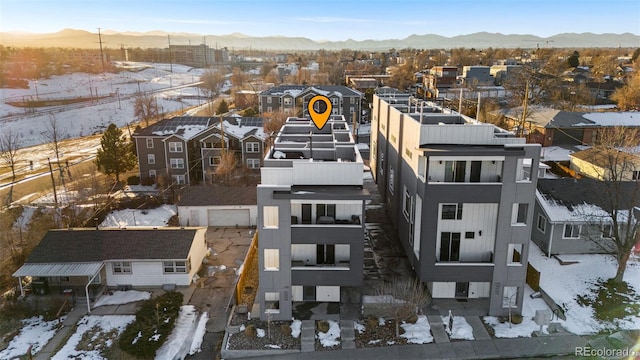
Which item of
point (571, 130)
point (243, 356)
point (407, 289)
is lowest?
point (243, 356)

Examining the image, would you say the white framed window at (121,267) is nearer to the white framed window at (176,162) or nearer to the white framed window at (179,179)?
the white framed window at (179,179)

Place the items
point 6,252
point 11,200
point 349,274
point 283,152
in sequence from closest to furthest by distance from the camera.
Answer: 1. point 349,274
2. point 283,152
3. point 6,252
4. point 11,200

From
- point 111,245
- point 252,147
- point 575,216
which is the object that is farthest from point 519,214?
point 252,147

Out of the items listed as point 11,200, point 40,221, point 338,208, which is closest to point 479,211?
point 338,208

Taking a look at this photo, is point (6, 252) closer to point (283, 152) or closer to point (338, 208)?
point (283, 152)

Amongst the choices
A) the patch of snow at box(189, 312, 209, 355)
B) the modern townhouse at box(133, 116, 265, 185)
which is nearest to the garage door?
the modern townhouse at box(133, 116, 265, 185)

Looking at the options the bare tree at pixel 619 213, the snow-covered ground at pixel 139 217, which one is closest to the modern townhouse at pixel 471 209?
the bare tree at pixel 619 213

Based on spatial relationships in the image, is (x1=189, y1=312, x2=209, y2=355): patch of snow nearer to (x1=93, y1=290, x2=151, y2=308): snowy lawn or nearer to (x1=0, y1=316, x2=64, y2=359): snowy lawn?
(x1=93, y1=290, x2=151, y2=308): snowy lawn
